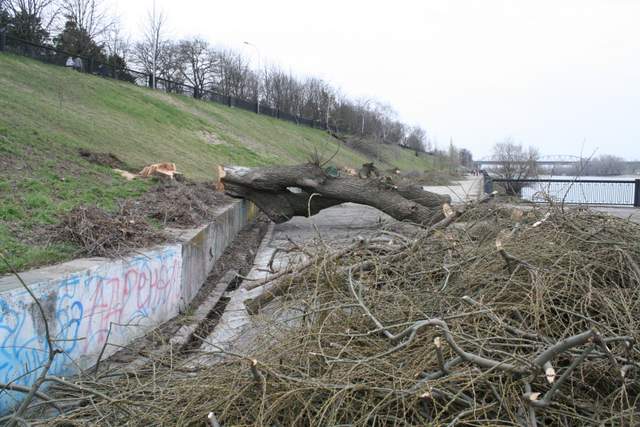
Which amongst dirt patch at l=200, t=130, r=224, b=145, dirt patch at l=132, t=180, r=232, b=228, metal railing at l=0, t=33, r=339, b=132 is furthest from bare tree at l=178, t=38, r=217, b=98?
dirt patch at l=132, t=180, r=232, b=228

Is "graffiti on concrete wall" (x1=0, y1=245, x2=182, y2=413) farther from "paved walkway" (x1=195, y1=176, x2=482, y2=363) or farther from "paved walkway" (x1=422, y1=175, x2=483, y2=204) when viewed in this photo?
"paved walkway" (x1=422, y1=175, x2=483, y2=204)

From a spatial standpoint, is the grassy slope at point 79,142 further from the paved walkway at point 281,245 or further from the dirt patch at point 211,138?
the paved walkway at point 281,245

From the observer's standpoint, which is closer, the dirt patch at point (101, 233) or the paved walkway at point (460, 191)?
the dirt patch at point (101, 233)

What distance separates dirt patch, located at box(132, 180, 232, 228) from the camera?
861 cm

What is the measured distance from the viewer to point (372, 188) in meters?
12.8

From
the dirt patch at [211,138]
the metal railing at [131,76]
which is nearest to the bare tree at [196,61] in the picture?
the metal railing at [131,76]

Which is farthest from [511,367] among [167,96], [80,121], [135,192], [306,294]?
[167,96]

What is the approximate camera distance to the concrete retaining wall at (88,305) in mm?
4051

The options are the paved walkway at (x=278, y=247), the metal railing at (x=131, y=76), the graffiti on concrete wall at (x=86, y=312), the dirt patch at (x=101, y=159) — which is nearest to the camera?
the graffiti on concrete wall at (x=86, y=312)

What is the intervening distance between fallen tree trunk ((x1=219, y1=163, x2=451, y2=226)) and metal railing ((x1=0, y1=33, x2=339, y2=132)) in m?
2.55

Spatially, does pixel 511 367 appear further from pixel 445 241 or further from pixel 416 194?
pixel 416 194

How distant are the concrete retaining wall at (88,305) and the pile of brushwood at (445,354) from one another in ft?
1.62

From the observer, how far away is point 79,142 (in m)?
13.0

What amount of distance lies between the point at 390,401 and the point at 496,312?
4.14 ft
